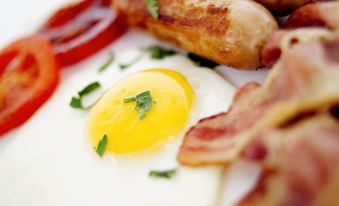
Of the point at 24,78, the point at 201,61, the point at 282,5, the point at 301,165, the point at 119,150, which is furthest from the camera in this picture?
the point at 24,78

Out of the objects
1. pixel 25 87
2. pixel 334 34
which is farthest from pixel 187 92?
pixel 25 87

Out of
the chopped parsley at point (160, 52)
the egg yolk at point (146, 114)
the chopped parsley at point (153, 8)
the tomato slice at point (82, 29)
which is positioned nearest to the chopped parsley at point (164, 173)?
the egg yolk at point (146, 114)

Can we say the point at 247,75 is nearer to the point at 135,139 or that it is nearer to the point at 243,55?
the point at 243,55

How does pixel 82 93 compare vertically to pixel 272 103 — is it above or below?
below

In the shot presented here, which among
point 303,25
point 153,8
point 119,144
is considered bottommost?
point 119,144

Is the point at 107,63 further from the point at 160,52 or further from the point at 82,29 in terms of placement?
the point at 82,29

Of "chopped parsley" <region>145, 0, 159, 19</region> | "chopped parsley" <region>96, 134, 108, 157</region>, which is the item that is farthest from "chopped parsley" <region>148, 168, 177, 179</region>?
"chopped parsley" <region>145, 0, 159, 19</region>

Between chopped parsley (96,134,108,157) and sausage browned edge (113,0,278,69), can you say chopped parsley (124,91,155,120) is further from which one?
sausage browned edge (113,0,278,69)

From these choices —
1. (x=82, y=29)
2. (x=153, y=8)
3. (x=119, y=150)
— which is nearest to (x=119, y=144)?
(x=119, y=150)
